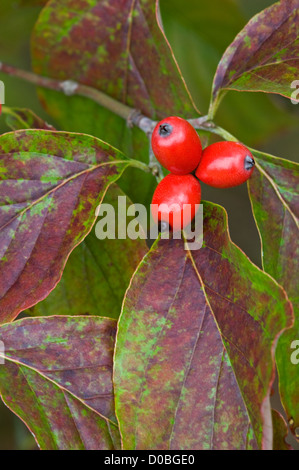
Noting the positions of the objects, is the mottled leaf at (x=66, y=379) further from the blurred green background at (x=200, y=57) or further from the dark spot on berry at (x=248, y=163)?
the blurred green background at (x=200, y=57)

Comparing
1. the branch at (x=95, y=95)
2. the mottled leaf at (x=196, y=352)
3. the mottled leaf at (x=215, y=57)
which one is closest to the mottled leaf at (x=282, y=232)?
the mottled leaf at (x=196, y=352)

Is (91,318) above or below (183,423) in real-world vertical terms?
above

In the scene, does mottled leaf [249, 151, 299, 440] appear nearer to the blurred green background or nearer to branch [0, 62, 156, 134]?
branch [0, 62, 156, 134]

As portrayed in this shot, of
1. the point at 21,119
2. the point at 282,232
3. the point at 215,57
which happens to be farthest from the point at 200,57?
the point at 282,232

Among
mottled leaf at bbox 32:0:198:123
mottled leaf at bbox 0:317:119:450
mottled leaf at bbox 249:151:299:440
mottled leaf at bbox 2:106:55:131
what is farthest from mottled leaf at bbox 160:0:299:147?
mottled leaf at bbox 0:317:119:450

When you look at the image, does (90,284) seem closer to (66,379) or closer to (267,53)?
(66,379)

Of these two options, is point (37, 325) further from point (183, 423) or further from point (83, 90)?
point (83, 90)

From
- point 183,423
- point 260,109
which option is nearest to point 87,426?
point 183,423

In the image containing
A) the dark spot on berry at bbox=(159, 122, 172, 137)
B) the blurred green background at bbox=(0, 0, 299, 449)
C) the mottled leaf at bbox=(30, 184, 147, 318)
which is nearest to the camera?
the dark spot on berry at bbox=(159, 122, 172, 137)
